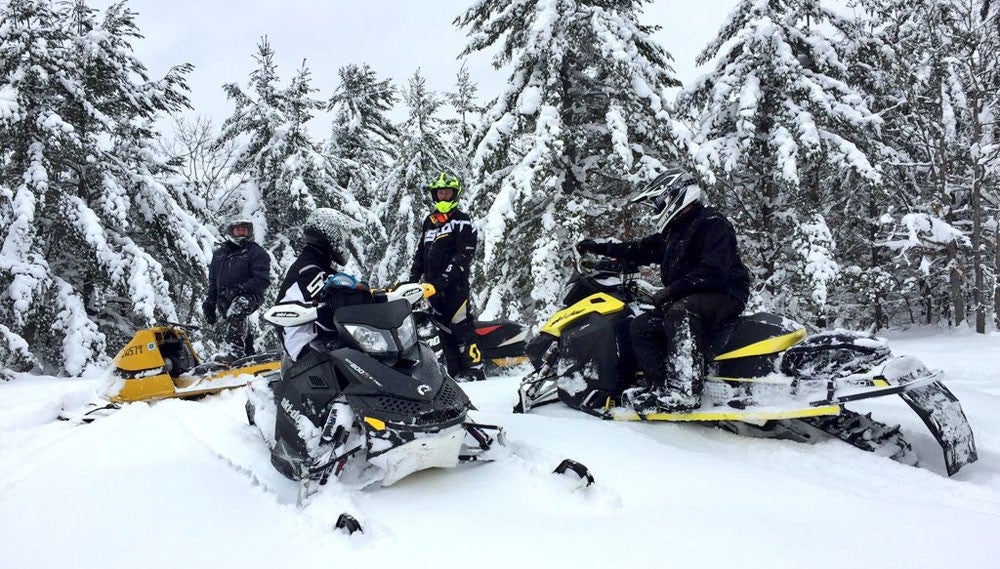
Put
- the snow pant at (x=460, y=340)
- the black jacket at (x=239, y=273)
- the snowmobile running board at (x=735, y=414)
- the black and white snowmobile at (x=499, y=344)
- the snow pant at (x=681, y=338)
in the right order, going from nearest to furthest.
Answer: the snowmobile running board at (x=735, y=414)
the snow pant at (x=681, y=338)
the snow pant at (x=460, y=340)
the black and white snowmobile at (x=499, y=344)
the black jacket at (x=239, y=273)

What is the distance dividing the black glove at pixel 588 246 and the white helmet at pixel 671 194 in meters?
0.59

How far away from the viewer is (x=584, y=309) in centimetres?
465

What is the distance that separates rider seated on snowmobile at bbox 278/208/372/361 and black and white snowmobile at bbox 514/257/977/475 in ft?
5.74

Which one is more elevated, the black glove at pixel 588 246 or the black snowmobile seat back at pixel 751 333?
the black glove at pixel 588 246

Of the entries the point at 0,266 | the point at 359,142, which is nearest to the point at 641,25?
the point at 0,266

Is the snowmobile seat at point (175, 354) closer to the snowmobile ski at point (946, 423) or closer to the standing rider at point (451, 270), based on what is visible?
the standing rider at point (451, 270)

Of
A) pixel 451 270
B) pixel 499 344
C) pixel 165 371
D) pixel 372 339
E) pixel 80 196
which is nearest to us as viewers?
pixel 372 339

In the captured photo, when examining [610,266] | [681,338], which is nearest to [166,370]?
[610,266]

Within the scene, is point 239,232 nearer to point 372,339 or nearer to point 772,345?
point 372,339

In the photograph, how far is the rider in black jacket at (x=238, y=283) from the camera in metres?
7.17

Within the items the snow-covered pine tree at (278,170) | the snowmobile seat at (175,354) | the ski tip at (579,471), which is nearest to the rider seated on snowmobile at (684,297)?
the ski tip at (579,471)

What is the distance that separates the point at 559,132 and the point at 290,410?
694 centimetres

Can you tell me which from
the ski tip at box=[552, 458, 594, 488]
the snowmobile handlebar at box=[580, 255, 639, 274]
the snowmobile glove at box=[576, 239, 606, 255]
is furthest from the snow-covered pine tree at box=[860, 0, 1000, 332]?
the ski tip at box=[552, 458, 594, 488]

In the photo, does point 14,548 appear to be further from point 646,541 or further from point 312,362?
point 646,541
